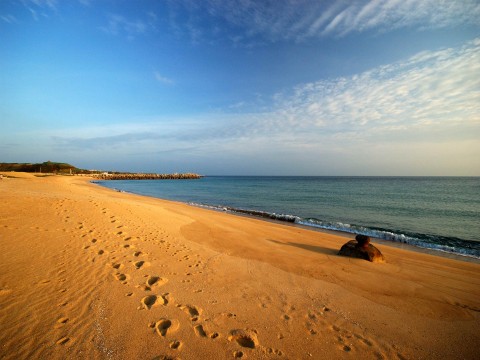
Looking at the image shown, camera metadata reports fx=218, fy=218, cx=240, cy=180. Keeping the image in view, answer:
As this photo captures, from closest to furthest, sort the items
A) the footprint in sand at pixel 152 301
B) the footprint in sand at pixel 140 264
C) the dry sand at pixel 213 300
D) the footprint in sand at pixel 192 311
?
the dry sand at pixel 213 300 → the footprint in sand at pixel 192 311 → the footprint in sand at pixel 152 301 → the footprint in sand at pixel 140 264

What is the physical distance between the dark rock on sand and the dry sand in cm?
32

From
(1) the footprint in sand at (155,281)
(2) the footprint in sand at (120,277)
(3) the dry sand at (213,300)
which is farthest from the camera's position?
(2) the footprint in sand at (120,277)

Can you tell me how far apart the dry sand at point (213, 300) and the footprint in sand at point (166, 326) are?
0.09 ft

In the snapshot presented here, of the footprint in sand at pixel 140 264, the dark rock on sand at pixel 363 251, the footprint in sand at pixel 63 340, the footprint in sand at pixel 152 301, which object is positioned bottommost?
the dark rock on sand at pixel 363 251

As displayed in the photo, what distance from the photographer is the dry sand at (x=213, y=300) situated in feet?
11.3

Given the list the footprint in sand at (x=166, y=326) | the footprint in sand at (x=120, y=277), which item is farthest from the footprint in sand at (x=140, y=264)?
the footprint in sand at (x=166, y=326)

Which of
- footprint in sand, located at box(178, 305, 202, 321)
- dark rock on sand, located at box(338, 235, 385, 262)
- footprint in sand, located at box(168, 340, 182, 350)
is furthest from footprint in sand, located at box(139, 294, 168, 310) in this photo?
dark rock on sand, located at box(338, 235, 385, 262)

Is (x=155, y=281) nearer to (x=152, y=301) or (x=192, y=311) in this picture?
(x=152, y=301)

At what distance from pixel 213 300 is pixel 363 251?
5.95m

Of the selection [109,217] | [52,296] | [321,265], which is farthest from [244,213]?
[52,296]

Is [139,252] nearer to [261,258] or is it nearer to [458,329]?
[261,258]

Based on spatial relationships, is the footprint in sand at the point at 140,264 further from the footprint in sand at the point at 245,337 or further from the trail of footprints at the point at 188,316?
the footprint in sand at the point at 245,337

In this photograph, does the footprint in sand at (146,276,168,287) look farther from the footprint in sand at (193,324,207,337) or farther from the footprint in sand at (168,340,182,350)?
the footprint in sand at (168,340,182,350)

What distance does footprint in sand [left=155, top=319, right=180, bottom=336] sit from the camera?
3666 millimetres
